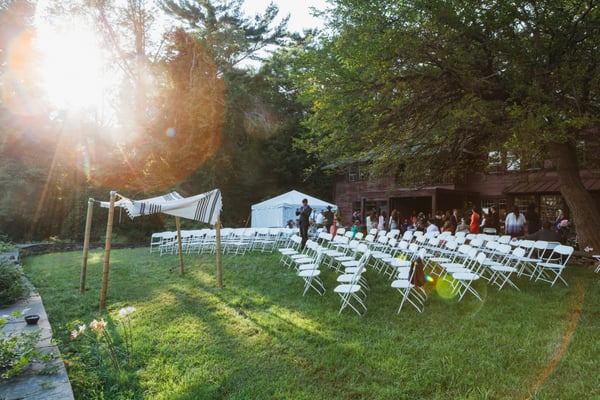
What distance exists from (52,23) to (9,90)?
4724mm

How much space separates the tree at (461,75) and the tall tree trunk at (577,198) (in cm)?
3

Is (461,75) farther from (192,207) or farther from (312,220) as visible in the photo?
(312,220)

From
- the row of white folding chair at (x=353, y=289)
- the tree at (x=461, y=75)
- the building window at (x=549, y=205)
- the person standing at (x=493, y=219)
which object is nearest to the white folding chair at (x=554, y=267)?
the tree at (x=461, y=75)

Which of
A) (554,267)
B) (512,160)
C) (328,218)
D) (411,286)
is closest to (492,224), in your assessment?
(512,160)

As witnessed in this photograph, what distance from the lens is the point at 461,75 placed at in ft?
27.4

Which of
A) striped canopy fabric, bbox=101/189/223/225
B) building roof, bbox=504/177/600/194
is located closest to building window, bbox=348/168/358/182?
building roof, bbox=504/177/600/194

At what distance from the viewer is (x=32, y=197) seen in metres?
21.1

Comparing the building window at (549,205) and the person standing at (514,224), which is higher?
the building window at (549,205)

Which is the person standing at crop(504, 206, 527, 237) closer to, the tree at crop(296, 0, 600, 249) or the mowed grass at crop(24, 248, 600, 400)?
the tree at crop(296, 0, 600, 249)

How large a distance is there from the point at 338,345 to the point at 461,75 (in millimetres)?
6543

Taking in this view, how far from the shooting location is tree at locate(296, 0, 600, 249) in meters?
7.40

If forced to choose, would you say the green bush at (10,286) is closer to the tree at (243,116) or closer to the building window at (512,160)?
the building window at (512,160)

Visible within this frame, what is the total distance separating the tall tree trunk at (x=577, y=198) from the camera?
9.88 meters

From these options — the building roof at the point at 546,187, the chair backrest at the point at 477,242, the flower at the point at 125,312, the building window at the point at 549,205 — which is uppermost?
the building roof at the point at 546,187
